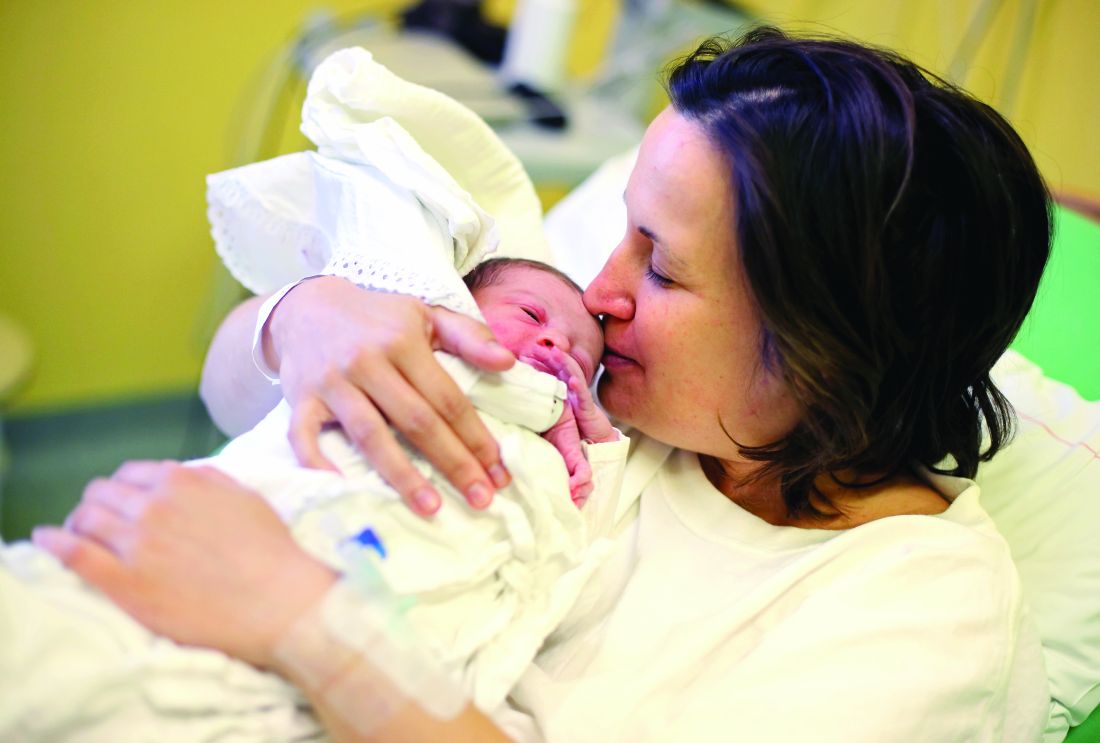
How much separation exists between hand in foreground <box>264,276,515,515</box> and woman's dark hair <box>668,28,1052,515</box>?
11.4 inches

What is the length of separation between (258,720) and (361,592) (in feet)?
0.44

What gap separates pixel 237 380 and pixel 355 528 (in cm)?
41

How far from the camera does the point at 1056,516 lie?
108 centimetres

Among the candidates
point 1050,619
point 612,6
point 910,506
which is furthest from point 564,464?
point 612,6

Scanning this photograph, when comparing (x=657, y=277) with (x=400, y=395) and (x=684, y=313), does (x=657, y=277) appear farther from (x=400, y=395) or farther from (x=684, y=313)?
(x=400, y=395)

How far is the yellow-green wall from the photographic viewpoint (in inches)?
74.5

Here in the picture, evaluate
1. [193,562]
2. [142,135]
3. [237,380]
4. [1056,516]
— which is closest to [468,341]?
[193,562]

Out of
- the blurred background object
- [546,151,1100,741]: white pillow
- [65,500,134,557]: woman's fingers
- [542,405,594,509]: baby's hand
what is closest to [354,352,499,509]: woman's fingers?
[542,405,594,509]: baby's hand

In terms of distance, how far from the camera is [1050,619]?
1015mm

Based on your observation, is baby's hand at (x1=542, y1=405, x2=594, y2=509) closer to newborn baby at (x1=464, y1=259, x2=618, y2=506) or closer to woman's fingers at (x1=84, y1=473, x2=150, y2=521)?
newborn baby at (x1=464, y1=259, x2=618, y2=506)

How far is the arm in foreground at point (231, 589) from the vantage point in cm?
67

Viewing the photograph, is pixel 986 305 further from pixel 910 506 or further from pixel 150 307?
pixel 150 307

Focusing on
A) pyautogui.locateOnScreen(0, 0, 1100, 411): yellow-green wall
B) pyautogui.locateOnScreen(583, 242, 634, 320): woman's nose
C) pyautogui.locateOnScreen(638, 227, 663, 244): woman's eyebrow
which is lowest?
pyautogui.locateOnScreen(0, 0, 1100, 411): yellow-green wall

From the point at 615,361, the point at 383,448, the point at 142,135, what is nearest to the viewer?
the point at 383,448
